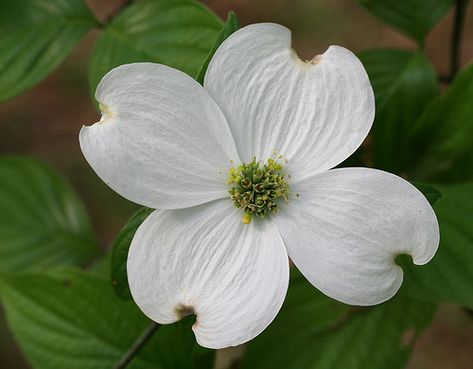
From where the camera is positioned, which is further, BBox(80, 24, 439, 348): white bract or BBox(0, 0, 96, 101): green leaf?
BBox(0, 0, 96, 101): green leaf

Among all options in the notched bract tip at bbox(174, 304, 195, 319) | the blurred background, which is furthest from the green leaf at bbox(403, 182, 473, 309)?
the blurred background

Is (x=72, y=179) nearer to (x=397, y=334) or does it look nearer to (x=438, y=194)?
(x=397, y=334)

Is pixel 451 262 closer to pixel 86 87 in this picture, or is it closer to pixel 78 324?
pixel 78 324

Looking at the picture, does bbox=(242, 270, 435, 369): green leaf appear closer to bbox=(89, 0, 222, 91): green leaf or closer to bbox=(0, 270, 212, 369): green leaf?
bbox=(0, 270, 212, 369): green leaf

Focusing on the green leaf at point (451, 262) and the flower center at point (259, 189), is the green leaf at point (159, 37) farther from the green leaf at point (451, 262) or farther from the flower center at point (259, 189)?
the green leaf at point (451, 262)

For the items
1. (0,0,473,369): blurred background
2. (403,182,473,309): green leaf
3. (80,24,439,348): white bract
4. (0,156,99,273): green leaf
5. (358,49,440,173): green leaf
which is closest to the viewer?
(80,24,439,348): white bract

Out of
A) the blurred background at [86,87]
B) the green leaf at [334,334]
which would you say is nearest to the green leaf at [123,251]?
the green leaf at [334,334]

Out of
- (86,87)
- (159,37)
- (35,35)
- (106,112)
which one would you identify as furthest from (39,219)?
(86,87)
